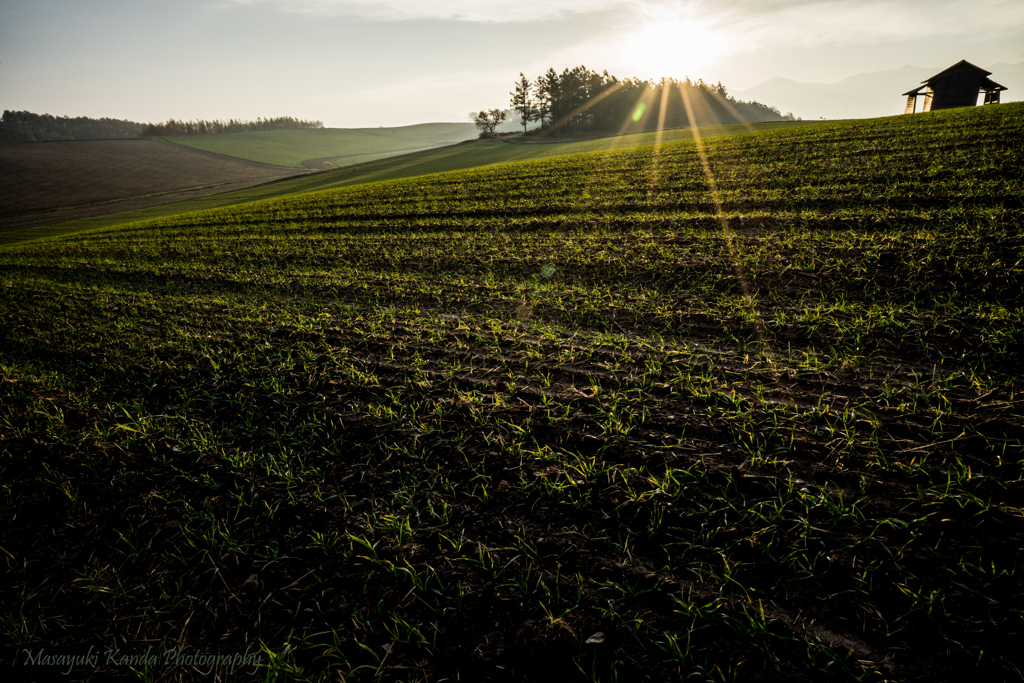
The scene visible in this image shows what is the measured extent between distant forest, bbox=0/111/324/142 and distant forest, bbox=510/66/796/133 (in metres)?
96.6

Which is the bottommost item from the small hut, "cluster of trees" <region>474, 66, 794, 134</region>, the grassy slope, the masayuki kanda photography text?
the masayuki kanda photography text

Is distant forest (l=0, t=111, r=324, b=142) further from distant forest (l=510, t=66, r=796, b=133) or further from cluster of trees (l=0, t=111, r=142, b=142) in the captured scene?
distant forest (l=510, t=66, r=796, b=133)

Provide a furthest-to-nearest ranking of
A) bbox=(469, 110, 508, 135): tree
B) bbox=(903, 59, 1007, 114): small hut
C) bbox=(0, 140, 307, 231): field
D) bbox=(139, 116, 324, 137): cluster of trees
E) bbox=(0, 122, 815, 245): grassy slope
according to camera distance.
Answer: bbox=(139, 116, 324, 137): cluster of trees
bbox=(469, 110, 508, 135): tree
bbox=(0, 140, 307, 231): field
bbox=(903, 59, 1007, 114): small hut
bbox=(0, 122, 815, 245): grassy slope

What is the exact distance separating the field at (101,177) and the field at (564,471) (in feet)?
152

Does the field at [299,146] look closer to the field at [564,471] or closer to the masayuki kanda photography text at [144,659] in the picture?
the field at [564,471]

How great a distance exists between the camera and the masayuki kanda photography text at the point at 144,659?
2.37m

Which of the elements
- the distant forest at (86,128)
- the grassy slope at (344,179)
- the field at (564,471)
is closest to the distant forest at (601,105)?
the grassy slope at (344,179)

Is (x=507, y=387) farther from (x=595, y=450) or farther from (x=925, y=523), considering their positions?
(x=925, y=523)

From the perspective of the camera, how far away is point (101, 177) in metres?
59.0

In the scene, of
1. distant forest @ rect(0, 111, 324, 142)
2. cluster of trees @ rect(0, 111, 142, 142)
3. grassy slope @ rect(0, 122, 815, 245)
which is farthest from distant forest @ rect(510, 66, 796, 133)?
cluster of trees @ rect(0, 111, 142, 142)

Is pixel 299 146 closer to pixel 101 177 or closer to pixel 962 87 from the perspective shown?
pixel 101 177

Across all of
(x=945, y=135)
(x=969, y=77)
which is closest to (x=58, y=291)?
(x=945, y=135)

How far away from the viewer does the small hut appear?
125 ft

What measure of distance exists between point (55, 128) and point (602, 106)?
14308 centimetres
